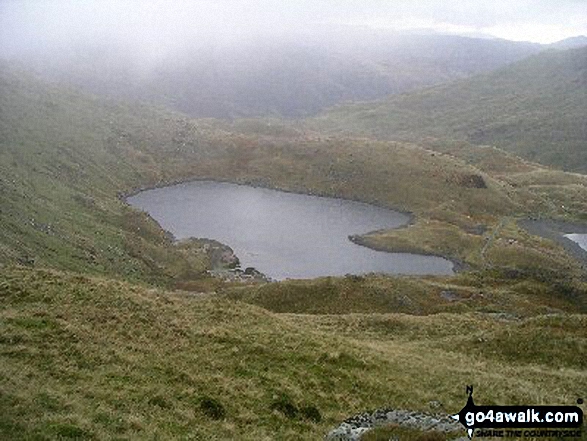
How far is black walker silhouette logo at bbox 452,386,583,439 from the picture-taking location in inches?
971

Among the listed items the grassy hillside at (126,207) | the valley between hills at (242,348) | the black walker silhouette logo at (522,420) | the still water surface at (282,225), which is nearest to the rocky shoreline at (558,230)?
the grassy hillside at (126,207)

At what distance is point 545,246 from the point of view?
145125mm

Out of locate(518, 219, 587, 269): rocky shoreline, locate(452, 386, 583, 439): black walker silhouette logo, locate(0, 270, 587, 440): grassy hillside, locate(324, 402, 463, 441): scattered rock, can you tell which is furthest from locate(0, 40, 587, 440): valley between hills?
locate(518, 219, 587, 269): rocky shoreline

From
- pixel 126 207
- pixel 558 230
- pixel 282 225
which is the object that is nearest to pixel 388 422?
pixel 282 225

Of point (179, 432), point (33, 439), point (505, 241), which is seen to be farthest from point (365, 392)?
point (505, 241)

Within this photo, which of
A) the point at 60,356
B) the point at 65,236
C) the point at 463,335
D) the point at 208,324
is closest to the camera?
the point at 60,356

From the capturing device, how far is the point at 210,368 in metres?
32.6

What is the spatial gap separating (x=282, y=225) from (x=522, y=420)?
124826 mm

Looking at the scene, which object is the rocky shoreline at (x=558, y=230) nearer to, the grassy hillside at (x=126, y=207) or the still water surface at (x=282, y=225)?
the grassy hillside at (x=126, y=207)

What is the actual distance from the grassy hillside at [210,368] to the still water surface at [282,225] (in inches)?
2817

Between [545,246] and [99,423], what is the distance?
14139cm

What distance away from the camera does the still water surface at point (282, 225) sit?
124312 millimetres

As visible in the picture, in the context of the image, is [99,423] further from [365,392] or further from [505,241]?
[505,241]

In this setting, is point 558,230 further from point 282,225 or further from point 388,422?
point 388,422
